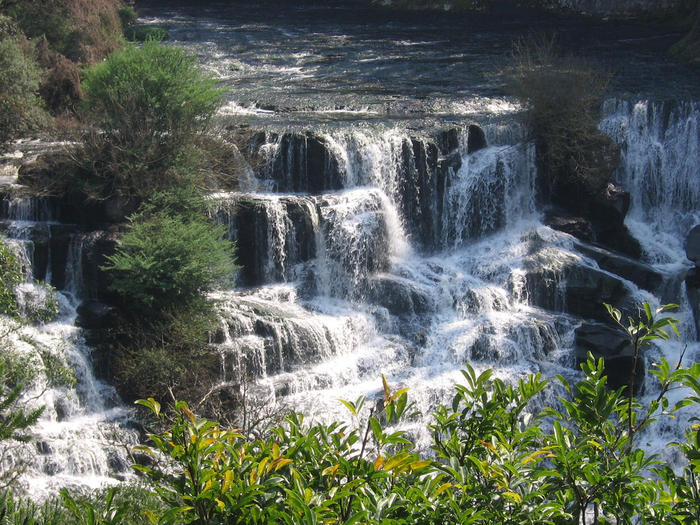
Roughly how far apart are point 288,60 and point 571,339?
18949mm

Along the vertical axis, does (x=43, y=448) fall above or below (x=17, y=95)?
below

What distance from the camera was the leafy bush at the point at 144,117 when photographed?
1867 cm

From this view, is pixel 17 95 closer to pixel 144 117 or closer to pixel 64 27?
pixel 144 117

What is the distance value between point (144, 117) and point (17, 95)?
5372mm

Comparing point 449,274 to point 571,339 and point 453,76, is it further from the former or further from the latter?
point 453,76

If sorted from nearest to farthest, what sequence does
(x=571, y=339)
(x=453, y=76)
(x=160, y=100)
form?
(x=571, y=339) → (x=160, y=100) → (x=453, y=76)

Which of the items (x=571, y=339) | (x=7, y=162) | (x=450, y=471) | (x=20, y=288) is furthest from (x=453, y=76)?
(x=450, y=471)

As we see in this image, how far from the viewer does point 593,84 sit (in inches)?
953

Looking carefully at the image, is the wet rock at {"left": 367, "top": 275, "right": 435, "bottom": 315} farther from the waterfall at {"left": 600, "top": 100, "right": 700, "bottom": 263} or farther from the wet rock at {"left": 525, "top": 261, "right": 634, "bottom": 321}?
the waterfall at {"left": 600, "top": 100, "right": 700, "bottom": 263}

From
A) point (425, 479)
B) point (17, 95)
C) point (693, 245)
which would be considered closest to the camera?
point (425, 479)

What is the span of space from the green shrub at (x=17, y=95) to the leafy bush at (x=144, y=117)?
283cm

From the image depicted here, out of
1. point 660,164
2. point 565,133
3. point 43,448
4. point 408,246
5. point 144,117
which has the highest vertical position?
point 144,117

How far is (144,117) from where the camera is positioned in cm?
1938

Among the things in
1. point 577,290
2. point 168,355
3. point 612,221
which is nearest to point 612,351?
point 577,290
